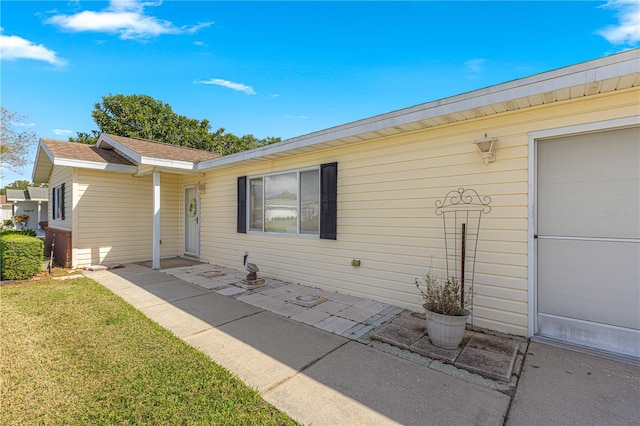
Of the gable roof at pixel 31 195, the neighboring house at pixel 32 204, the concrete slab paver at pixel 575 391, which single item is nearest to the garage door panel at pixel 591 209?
the concrete slab paver at pixel 575 391

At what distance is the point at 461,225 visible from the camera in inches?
143

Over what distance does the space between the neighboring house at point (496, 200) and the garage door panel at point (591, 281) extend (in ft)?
0.03

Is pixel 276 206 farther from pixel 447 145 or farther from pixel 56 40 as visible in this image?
pixel 56 40

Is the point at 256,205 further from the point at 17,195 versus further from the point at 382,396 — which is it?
the point at 17,195

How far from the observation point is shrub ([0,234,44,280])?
5785 millimetres

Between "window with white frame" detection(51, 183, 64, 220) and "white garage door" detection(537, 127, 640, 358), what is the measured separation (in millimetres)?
11176

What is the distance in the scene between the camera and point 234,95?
1391 cm

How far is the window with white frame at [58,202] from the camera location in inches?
331

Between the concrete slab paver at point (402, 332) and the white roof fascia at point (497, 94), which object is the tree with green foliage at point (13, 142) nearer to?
the white roof fascia at point (497, 94)

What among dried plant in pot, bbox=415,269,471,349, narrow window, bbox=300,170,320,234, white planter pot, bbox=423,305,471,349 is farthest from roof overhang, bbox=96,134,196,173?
white planter pot, bbox=423,305,471,349

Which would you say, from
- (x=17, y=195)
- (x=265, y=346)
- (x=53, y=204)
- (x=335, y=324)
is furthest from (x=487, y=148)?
(x=17, y=195)

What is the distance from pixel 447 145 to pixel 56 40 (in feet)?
36.6

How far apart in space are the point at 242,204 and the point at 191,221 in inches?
114

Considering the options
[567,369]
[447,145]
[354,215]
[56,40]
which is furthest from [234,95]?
[567,369]
